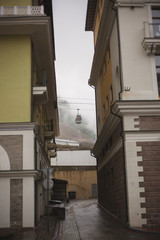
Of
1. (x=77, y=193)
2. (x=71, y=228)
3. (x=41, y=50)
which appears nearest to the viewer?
(x=71, y=228)

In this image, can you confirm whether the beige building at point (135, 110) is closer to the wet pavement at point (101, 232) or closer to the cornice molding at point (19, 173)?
the wet pavement at point (101, 232)

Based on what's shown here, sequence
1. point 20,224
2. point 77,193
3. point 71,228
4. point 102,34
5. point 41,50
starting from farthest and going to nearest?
point 77,193 → point 102,34 → point 41,50 → point 71,228 → point 20,224

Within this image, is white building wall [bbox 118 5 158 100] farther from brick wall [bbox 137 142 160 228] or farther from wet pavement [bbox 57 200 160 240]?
wet pavement [bbox 57 200 160 240]

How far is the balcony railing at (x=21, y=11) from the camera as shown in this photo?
55.8 ft

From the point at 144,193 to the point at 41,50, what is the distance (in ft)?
32.2

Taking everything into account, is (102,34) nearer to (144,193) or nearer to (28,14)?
(28,14)

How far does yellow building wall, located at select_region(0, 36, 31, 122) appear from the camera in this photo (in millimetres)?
15969

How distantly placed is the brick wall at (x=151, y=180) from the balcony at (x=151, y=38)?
478 cm

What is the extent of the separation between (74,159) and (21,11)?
34.2 meters

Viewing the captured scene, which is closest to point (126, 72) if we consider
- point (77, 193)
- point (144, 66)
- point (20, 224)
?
point (144, 66)

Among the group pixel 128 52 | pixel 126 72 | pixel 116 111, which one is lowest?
pixel 116 111

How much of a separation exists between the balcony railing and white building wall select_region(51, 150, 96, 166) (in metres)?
33.4

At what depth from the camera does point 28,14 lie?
16.9m

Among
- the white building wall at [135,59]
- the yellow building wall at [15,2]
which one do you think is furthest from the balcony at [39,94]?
the yellow building wall at [15,2]
